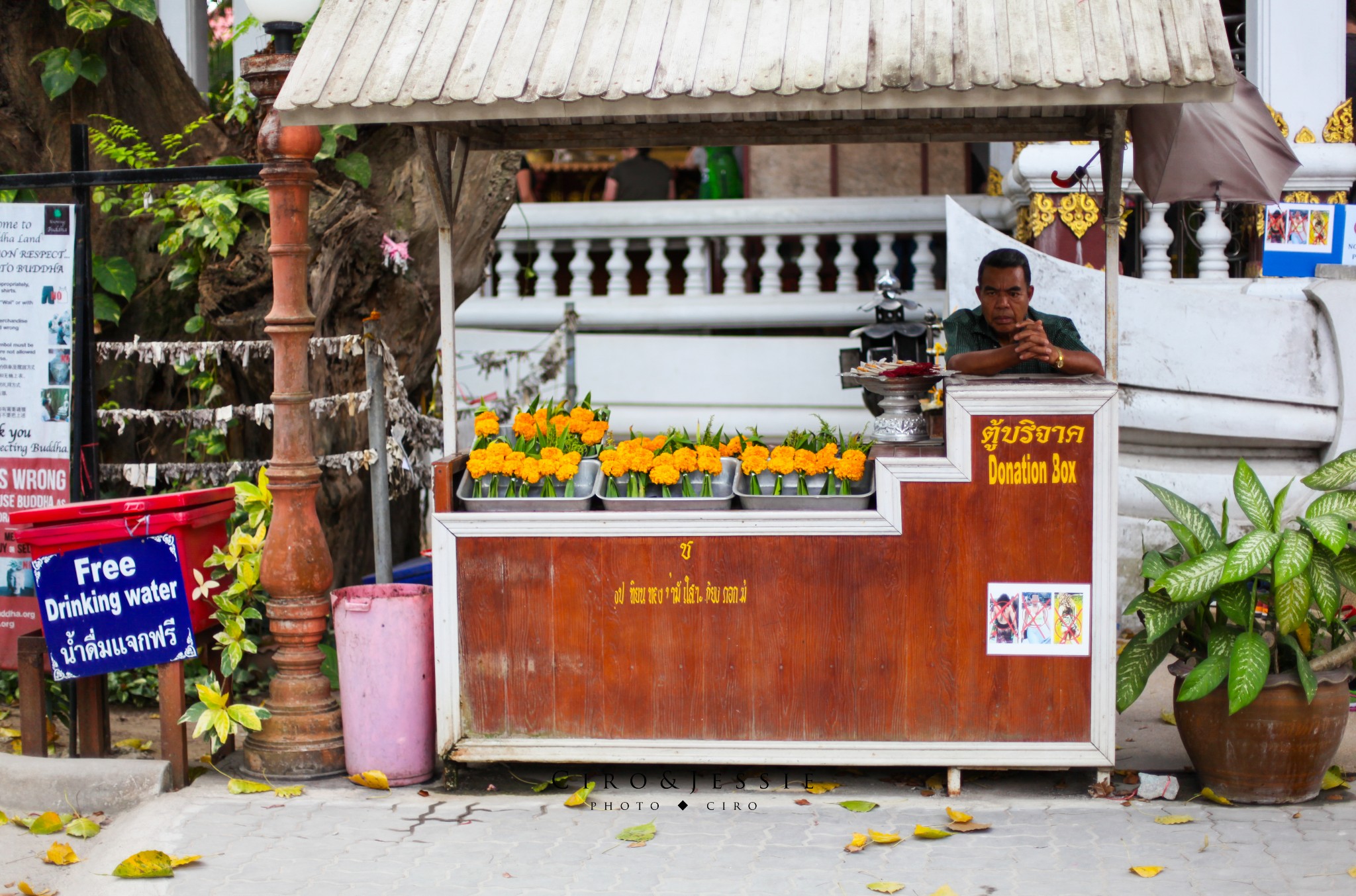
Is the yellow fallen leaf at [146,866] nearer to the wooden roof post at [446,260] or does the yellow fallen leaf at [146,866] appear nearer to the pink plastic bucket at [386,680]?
the pink plastic bucket at [386,680]

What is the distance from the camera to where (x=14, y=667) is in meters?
6.07

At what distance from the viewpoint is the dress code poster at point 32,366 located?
19.3 feet

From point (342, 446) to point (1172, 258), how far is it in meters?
5.51

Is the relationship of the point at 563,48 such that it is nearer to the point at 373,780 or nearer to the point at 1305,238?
the point at 373,780

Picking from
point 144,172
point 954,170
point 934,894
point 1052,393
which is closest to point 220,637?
point 144,172

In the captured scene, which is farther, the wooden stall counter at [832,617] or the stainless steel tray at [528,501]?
the stainless steel tray at [528,501]

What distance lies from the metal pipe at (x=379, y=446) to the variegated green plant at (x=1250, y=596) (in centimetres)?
345

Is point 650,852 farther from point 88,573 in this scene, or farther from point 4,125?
point 4,125

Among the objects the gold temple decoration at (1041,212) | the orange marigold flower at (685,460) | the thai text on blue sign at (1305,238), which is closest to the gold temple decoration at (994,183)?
the gold temple decoration at (1041,212)

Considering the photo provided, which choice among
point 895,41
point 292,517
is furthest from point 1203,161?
point 292,517

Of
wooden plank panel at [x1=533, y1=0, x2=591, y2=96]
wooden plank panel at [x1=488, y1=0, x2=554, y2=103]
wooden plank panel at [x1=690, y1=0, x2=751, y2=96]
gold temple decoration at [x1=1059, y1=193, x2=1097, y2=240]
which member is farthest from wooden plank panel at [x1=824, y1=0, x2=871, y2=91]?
gold temple decoration at [x1=1059, y1=193, x2=1097, y2=240]

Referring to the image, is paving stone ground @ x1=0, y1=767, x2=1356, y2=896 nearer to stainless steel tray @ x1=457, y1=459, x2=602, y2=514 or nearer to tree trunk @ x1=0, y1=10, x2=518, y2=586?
stainless steel tray @ x1=457, y1=459, x2=602, y2=514

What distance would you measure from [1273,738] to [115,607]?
4.45m

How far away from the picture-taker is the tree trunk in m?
6.81
